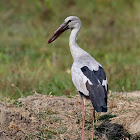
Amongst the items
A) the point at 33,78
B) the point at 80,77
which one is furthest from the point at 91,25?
the point at 80,77

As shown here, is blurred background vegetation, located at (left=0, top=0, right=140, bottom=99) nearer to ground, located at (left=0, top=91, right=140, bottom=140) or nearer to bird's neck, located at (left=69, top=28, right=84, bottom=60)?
ground, located at (left=0, top=91, right=140, bottom=140)

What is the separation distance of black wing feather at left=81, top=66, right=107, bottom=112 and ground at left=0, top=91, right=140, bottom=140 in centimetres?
54

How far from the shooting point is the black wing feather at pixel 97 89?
418 centimetres

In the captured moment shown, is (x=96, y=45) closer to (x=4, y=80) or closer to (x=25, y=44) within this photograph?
(x=25, y=44)

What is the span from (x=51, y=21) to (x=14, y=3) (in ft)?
5.05

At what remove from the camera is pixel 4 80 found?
6.90 metres

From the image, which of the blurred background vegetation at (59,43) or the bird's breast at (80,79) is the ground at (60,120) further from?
the blurred background vegetation at (59,43)

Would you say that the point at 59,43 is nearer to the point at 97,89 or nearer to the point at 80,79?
the point at 80,79

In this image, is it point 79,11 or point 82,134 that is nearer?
point 82,134

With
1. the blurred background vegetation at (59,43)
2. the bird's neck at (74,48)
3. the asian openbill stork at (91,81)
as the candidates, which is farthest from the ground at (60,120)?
the blurred background vegetation at (59,43)

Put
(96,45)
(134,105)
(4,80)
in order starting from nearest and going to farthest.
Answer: (134,105), (4,80), (96,45)

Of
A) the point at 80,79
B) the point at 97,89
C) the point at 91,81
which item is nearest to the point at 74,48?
the point at 80,79

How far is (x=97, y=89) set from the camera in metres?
4.32

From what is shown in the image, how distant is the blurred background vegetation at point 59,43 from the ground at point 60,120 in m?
1.24
